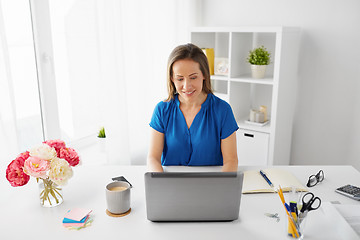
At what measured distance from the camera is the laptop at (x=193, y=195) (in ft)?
3.71

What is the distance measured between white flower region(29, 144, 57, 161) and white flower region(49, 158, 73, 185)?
0.02 metres

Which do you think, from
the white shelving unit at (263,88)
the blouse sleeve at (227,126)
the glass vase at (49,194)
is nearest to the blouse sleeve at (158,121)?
the blouse sleeve at (227,126)

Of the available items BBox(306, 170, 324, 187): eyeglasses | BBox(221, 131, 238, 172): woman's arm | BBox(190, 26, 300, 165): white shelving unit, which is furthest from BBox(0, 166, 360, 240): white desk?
BBox(190, 26, 300, 165): white shelving unit

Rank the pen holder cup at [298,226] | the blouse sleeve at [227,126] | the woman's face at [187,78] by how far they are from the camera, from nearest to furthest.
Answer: the pen holder cup at [298,226] < the woman's face at [187,78] < the blouse sleeve at [227,126]

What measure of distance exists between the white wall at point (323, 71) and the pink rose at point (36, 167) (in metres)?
2.33

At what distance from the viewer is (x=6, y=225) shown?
1.20 m

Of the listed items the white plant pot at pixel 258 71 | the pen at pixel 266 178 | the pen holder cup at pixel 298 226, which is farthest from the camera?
the white plant pot at pixel 258 71

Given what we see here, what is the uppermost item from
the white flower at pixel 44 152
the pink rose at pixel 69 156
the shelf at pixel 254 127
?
the white flower at pixel 44 152

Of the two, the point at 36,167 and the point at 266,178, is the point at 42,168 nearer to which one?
the point at 36,167

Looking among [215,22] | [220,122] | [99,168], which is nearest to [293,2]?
[215,22]

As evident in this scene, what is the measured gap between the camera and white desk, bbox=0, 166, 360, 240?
1129mm

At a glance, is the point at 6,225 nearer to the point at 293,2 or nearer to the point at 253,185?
the point at 253,185

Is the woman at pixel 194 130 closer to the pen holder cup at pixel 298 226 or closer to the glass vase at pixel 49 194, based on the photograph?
the glass vase at pixel 49 194

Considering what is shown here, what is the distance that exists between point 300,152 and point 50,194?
7.78 ft
